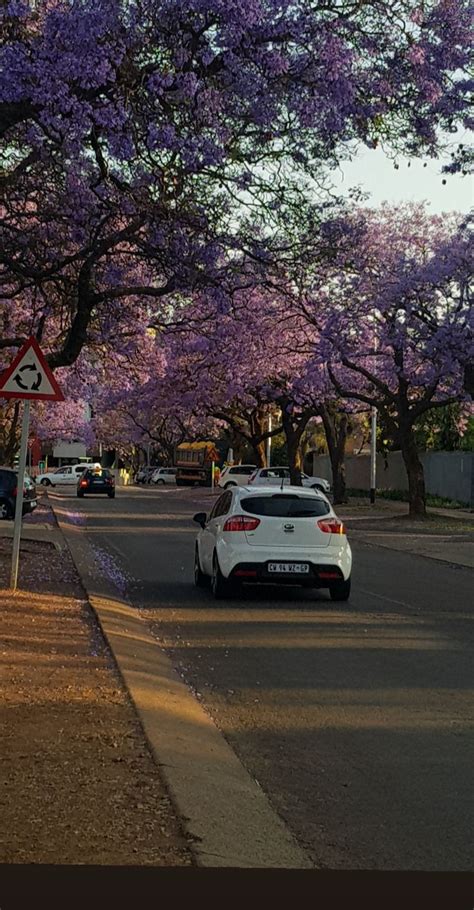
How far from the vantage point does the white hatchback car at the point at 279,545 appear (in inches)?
608

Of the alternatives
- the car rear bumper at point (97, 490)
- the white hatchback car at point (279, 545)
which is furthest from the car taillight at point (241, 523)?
the car rear bumper at point (97, 490)

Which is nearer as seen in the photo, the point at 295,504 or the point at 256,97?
the point at 256,97

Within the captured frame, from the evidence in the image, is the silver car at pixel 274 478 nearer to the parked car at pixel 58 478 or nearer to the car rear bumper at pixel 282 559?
the car rear bumper at pixel 282 559

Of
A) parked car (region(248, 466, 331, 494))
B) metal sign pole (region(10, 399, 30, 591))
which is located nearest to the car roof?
metal sign pole (region(10, 399, 30, 591))

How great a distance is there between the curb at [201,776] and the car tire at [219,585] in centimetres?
437

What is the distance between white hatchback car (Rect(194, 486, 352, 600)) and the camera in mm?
15453

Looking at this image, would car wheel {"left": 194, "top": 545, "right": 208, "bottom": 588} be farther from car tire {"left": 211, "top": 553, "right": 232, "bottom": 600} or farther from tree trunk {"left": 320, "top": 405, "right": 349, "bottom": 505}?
tree trunk {"left": 320, "top": 405, "right": 349, "bottom": 505}

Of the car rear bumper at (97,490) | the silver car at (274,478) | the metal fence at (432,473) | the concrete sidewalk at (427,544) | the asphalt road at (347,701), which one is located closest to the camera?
the asphalt road at (347,701)

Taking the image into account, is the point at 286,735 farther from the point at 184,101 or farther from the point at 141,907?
the point at 184,101

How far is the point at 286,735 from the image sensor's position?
787 cm

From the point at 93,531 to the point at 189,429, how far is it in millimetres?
64624

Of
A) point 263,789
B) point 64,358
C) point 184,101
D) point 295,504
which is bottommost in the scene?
point 263,789

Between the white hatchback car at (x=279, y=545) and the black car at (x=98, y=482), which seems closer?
the white hatchback car at (x=279, y=545)

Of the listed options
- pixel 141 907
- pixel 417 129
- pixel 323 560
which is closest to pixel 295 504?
pixel 323 560
